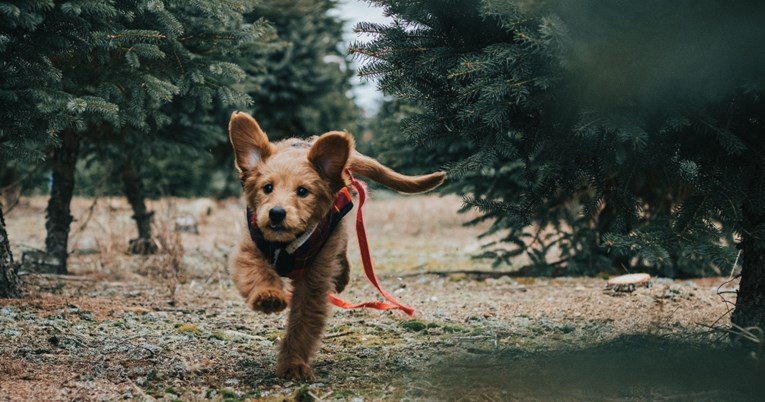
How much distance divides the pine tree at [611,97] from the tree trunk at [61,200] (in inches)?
168

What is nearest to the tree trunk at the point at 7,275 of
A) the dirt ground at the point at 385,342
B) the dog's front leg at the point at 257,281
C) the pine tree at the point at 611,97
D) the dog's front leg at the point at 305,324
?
the dirt ground at the point at 385,342

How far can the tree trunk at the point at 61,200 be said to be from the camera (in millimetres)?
7297

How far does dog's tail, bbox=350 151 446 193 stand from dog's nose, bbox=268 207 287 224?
2.66 ft

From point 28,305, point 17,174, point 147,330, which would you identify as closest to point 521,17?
point 147,330

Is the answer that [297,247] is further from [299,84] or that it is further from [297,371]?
[299,84]

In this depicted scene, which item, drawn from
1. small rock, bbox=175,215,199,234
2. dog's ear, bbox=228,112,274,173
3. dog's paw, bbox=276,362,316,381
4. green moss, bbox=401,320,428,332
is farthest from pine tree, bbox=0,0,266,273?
small rock, bbox=175,215,199,234

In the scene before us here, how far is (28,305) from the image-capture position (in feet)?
17.6

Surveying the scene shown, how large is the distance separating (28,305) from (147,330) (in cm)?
107

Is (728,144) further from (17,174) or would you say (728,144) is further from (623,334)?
(17,174)

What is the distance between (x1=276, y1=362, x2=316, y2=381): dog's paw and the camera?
12.9ft

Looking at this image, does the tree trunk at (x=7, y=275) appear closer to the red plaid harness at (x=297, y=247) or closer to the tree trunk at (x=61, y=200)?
the tree trunk at (x=61, y=200)

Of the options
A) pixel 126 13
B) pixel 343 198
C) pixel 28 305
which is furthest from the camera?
pixel 28 305

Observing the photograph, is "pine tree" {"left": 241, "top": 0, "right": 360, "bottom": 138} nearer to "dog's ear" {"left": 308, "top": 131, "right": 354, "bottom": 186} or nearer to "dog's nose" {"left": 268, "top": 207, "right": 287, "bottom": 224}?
"dog's ear" {"left": 308, "top": 131, "right": 354, "bottom": 186}

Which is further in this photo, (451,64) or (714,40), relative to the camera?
(451,64)
